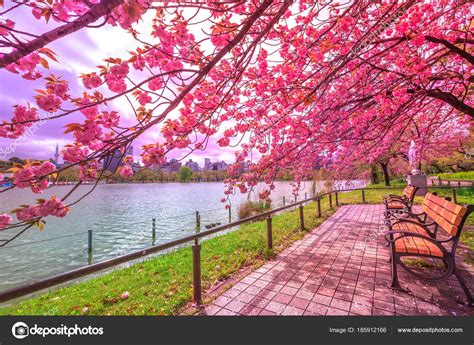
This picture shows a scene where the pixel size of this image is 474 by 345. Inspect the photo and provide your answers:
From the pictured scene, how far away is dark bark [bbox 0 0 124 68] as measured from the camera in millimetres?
1416

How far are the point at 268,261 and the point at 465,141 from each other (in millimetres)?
24248

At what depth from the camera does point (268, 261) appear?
4.66 m

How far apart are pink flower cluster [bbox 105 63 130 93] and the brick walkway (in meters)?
3.05

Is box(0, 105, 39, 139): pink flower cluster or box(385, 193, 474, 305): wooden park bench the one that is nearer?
box(0, 105, 39, 139): pink flower cluster

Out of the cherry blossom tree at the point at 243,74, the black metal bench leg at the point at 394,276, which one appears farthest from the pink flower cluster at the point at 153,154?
the black metal bench leg at the point at 394,276

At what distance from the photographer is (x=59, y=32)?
4.71 feet

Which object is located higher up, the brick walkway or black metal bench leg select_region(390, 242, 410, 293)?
black metal bench leg select_region(390, 242, 410, 293)

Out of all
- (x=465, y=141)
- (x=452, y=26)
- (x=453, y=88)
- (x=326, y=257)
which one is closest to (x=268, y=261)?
(x=326, y=257)

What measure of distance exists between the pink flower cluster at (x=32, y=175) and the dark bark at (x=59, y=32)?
0.96m

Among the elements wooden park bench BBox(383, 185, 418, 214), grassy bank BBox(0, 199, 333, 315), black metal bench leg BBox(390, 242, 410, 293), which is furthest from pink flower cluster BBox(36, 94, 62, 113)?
wooden park bench BBox(383, 185, 418, 214)

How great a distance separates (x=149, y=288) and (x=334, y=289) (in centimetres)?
355

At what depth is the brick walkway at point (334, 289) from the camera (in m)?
2.81

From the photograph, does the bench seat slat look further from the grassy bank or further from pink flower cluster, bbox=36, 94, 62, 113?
pink flower cluster, bbox=36, 94, 62, 113

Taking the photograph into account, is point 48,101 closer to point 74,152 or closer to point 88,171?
point 74,152
